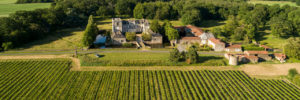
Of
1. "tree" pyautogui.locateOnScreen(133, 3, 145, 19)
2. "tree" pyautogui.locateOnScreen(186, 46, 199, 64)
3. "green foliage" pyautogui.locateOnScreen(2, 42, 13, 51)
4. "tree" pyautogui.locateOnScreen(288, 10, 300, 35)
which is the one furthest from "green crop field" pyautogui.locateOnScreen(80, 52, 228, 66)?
"tree" pyautogui.locateOnScreen(133, 3, 145, 19)

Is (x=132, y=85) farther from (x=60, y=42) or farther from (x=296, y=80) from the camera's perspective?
(x=60, y=42)

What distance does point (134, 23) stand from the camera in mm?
91375

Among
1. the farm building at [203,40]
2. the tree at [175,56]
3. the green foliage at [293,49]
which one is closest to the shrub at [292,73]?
the green foliage at [293,49]

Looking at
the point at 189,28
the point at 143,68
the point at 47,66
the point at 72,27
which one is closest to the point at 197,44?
the point at 189,28

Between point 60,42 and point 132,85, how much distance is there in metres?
46.0

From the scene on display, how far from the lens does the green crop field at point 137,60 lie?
57531 millimetres

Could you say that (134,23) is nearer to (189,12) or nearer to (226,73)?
(189,12)

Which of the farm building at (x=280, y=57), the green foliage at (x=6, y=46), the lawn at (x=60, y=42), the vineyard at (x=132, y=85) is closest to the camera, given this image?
the vineyard at (x=132, y=85)

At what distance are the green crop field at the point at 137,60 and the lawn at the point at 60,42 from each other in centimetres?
1697

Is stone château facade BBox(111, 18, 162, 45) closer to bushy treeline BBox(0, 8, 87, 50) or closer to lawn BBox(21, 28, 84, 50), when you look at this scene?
lawn BBox(21, 28, 84, 50)

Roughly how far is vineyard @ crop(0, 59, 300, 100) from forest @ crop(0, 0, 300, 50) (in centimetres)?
2726

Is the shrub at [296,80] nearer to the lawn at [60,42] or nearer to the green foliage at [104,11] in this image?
the lawn at [60,42]

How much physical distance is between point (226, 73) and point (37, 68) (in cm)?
5244

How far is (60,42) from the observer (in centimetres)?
7862
